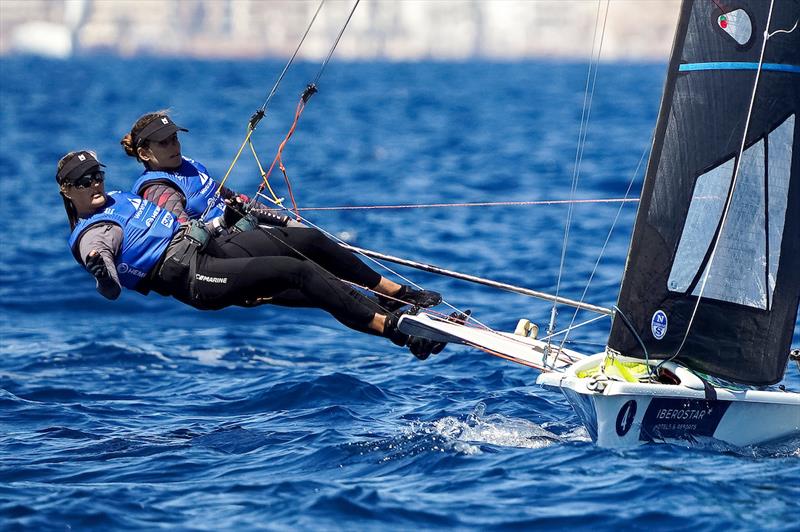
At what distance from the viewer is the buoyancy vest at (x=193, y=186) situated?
20.0 feet

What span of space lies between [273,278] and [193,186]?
82 centimetres

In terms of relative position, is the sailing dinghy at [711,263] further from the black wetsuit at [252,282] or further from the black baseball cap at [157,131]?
the black baseball cap at [157,131]

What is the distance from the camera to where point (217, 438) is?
600 cm

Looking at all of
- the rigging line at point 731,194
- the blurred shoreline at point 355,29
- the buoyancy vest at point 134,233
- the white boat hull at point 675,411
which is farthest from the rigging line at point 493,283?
the blurred shoreline at point 355,29

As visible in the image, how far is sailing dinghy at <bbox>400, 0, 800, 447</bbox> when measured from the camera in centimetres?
520

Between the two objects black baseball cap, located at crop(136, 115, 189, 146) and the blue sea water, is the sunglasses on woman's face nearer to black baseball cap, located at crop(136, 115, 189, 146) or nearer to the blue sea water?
black baseball cap, located at crop(136, 115, 189, 146)

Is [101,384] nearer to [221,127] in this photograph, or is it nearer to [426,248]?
[426,248]

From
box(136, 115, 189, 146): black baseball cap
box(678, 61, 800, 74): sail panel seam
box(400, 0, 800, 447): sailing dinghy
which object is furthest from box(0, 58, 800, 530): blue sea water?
box(678, 61, 800, 74): sail panel seam

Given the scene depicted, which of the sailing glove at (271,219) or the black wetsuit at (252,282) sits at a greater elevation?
the sailing glove at (271,219)

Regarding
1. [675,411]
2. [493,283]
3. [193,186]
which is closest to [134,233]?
[193,186]

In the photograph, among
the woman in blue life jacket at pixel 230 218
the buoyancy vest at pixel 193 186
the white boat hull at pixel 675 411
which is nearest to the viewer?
the white boat hull at pixel 675 411

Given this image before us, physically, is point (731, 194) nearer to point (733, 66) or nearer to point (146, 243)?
point (733, 66)

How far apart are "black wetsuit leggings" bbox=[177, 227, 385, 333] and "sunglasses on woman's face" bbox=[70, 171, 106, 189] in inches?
23.4

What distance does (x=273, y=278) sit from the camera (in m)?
5.66
